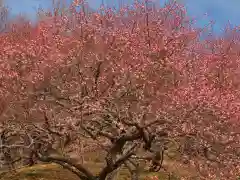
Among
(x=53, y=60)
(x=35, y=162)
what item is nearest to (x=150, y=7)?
(x=53, y=60)

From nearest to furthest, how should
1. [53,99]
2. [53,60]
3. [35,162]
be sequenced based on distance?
[53,99]
[53,60]
[35,162]

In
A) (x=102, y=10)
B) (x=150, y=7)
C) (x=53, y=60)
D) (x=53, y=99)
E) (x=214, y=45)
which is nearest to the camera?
(x=53, y=99)

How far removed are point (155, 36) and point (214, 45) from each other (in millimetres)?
14115

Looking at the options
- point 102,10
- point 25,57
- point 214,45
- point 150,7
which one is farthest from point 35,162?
point 214,45

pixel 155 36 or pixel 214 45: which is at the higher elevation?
pixel 214 45

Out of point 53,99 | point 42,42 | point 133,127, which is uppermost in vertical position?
point 42,42

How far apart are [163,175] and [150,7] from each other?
10.6m

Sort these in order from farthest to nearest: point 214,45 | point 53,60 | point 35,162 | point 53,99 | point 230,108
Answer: point 214,45, point 35,162, point 53,60, point 53,99, point 230,108

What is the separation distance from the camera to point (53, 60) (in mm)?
24094

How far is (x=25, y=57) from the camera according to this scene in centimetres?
2647

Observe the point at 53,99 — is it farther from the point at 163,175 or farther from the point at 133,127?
the point at 163,175

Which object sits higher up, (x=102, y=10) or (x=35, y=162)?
(x=102, y=10)

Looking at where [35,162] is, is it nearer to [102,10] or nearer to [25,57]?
[25,57]

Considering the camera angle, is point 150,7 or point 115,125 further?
point 150,7
